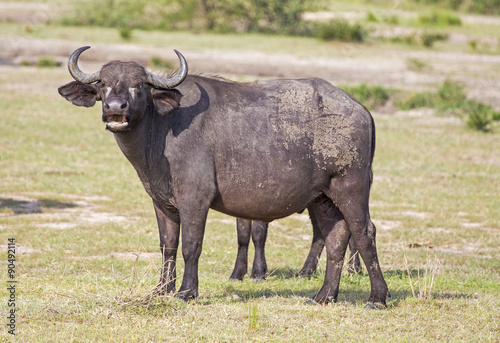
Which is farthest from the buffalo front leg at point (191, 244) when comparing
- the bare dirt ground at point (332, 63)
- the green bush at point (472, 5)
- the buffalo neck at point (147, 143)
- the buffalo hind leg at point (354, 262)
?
the green bush at point (472, 5)

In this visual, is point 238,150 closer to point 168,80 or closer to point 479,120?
point 168,80

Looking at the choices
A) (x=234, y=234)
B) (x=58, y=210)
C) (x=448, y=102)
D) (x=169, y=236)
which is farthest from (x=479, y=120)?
(x=169, y=236)

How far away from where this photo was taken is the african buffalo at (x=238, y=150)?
263 inches

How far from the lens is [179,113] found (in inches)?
270

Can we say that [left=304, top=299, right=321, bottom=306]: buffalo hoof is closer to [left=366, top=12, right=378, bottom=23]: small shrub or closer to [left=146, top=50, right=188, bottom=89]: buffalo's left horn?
[left=146, top=50, right=188, bottom=89]: buffalo's left horn

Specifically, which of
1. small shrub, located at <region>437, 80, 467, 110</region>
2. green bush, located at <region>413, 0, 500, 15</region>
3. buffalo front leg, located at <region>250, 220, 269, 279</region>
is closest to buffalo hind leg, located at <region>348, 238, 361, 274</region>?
buffalo front leg, located at <region>250, 220, 269, 279</region>

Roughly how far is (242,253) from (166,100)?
2552mm

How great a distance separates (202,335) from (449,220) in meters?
6.58

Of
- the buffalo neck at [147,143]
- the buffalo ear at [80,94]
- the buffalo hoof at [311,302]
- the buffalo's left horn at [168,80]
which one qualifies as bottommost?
the buffalo hoof at [311,302]

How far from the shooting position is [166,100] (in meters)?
6.67

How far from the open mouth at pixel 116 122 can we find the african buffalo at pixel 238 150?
0.10 m

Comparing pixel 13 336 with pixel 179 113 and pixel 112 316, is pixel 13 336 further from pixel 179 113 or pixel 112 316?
pixel 179 113

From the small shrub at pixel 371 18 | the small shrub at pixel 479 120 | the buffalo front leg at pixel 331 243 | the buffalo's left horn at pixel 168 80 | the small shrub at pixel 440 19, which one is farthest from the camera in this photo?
the small shrub at pixel 440 19

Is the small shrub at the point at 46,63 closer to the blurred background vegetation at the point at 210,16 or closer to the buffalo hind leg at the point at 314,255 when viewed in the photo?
the blurred background vegetation at the point at 210,16
